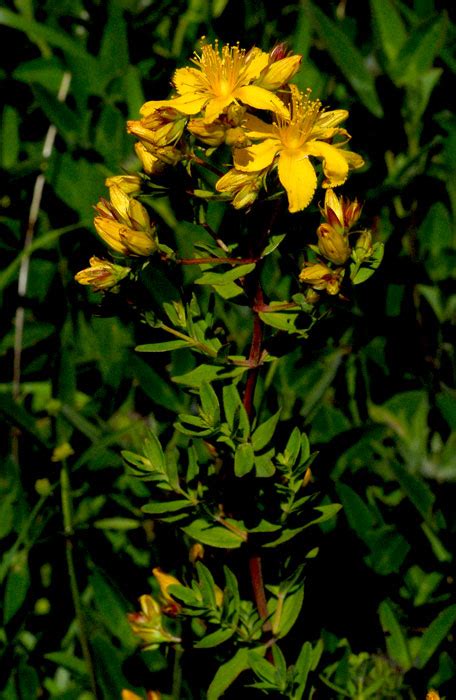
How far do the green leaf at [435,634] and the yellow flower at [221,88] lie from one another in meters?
0.79

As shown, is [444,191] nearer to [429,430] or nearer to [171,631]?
[429,430]

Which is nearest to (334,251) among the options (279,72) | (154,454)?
(279,72)

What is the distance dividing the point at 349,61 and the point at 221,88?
864 millimetres

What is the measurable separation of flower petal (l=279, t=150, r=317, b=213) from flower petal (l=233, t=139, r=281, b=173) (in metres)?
0.01

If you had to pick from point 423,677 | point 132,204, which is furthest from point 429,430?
point 132,204

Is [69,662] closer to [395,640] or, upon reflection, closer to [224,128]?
[395,640]

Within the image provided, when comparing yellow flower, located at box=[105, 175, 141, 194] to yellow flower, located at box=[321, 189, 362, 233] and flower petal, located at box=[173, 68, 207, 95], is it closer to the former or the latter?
flower petal, located at box=[173, 68, 207, 95]

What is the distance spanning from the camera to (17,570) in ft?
4.69

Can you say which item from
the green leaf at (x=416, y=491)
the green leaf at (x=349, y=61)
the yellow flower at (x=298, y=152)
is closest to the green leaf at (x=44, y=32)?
the green leaf at (x=349, y=61)

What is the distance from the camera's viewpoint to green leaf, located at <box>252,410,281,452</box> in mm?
982

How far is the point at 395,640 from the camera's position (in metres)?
1.29

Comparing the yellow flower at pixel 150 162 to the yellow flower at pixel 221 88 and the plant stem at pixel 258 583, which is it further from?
the plant stem at pixel 258 583

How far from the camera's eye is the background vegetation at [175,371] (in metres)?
1.36

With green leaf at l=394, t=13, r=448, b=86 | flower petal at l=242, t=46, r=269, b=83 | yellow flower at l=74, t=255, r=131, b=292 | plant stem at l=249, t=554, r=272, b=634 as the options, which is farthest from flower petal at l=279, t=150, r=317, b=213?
green leaf at l=394, t=13, r=448, b=86
